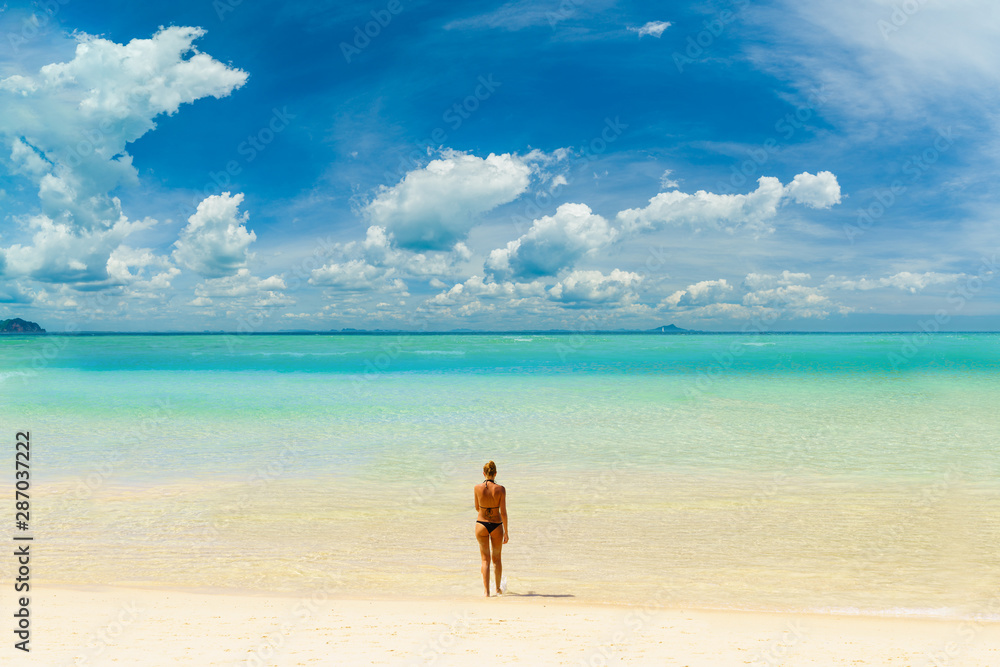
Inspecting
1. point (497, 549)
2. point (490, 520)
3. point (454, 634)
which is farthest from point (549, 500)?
point (454, 634)

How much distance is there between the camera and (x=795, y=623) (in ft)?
22.2

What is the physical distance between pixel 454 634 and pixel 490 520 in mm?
1601

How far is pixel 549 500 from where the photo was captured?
11961 mm

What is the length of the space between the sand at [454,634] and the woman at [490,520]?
46 centimetres

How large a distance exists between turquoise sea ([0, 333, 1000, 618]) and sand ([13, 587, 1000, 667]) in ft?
2.14

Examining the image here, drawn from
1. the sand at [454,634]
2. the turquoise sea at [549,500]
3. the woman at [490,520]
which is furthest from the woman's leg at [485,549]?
the turquoise sea at [549,500]

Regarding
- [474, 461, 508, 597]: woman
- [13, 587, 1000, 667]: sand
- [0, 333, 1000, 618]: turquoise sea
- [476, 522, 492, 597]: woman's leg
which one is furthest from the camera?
[0, 333, 1000, 618]: turquoise sea

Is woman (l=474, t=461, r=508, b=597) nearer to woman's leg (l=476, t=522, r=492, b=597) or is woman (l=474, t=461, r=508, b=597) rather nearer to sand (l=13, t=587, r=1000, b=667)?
woman's leg (l=476, t=522, r=492, b=597)

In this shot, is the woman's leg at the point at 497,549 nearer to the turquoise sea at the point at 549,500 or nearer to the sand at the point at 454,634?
the sand at the point at 454,634

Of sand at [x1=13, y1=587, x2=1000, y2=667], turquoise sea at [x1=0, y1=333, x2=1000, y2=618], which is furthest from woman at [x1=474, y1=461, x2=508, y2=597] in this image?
turquoise sea at [x1=0, y1=333, x2=1000, y2=618]

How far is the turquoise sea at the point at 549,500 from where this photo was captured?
824cm

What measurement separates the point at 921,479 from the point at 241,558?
49.2ft

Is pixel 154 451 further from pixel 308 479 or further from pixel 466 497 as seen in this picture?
pixel 466 497

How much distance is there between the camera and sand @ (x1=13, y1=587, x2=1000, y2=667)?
18.6 feet
